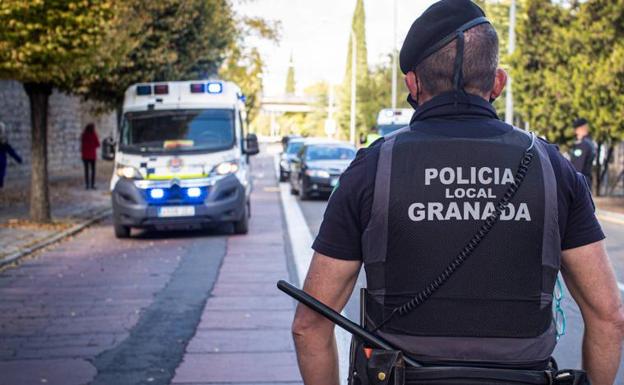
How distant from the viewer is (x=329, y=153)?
27469 millimetres

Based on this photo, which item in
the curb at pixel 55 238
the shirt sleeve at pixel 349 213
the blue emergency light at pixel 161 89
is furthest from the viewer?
the blue emergency light at pixel 161 89


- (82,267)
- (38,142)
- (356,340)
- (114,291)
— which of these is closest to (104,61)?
(38,142)

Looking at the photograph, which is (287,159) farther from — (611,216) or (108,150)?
(108,150)

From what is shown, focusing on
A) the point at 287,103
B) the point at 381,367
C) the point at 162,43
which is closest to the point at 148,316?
the point at 381,367

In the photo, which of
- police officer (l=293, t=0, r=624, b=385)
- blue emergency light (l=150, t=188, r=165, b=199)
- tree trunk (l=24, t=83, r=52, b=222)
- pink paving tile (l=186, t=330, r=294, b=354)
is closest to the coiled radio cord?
police officer (l=293, t=0, r=624, b=385)

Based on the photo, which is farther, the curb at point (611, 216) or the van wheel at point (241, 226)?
the curb at point (611, 216)

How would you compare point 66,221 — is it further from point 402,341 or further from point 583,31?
point 402,341

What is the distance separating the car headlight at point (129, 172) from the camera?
628 inches

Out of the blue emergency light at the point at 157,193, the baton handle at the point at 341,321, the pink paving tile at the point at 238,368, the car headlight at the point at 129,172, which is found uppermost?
the baton handle at the point at 341,321

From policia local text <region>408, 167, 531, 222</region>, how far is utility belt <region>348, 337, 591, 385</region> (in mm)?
353

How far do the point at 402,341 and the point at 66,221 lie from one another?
652 inches

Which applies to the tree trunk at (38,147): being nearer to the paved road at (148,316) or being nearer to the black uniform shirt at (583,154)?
the paved road at (148,316)

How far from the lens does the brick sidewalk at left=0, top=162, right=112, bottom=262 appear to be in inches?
593

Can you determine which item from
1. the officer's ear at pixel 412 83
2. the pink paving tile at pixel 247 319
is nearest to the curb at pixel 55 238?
the pink paving tile at pixel 247 319
